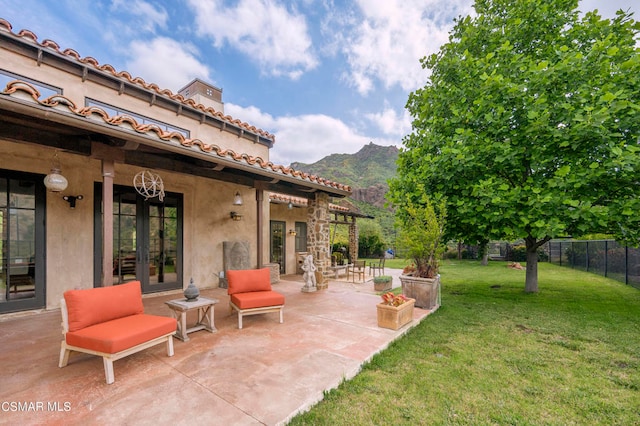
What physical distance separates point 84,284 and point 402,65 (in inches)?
495

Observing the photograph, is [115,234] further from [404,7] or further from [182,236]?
[404,7]

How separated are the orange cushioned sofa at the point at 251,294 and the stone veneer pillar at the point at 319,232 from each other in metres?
2.86

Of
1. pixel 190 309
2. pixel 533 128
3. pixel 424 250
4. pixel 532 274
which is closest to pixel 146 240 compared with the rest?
pixel 190 309

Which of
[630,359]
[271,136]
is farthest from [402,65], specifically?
[630,359]

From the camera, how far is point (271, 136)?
32.9 feet

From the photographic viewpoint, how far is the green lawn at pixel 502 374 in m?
2.49

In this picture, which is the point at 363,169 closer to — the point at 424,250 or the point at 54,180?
the point at 424,250

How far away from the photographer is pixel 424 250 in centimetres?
613

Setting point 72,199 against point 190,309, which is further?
point 72,199

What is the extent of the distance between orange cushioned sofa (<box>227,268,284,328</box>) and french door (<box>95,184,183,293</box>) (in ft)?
9.33

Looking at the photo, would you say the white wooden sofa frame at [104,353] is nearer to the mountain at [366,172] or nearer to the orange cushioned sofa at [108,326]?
the orange cushioned sofa at [108,326]

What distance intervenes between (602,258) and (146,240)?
15162 mm

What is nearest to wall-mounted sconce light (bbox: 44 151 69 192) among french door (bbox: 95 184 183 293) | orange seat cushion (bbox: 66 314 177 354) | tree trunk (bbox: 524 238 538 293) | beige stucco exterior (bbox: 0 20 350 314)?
beige stucco exterior (bbox: 0 20 350 314)

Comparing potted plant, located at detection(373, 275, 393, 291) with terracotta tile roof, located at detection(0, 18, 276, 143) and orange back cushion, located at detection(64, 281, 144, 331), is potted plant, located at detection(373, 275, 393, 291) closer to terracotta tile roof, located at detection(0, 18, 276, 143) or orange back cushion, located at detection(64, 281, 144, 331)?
orange back cushion, located at detection(64, 281, 144, 331)
